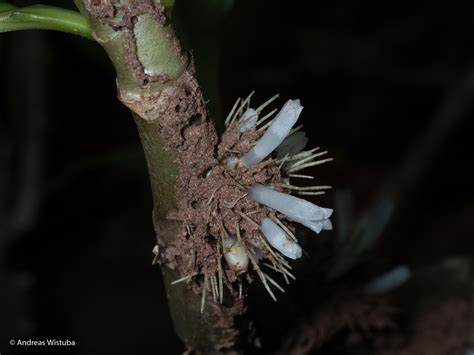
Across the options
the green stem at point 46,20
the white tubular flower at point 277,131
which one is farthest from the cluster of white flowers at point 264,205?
the green stem at point 46,20

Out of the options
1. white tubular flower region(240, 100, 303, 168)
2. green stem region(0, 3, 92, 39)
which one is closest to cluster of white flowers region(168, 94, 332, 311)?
white tubular flower region(240, 100, 303, 168)

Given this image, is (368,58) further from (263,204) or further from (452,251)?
(263,204)

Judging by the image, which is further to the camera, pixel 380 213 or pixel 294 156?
pixel 380 213

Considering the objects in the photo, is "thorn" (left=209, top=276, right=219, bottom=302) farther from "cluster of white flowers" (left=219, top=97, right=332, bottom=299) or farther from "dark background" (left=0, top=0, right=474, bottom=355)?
"dark background" (left=0, top=0, right=474, bottom=355)

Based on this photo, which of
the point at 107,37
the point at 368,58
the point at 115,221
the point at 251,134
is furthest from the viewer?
the point at 368,58

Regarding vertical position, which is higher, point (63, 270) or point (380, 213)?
point (63, 270)

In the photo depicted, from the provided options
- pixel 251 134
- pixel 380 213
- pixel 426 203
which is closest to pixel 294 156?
pixel 251 134
